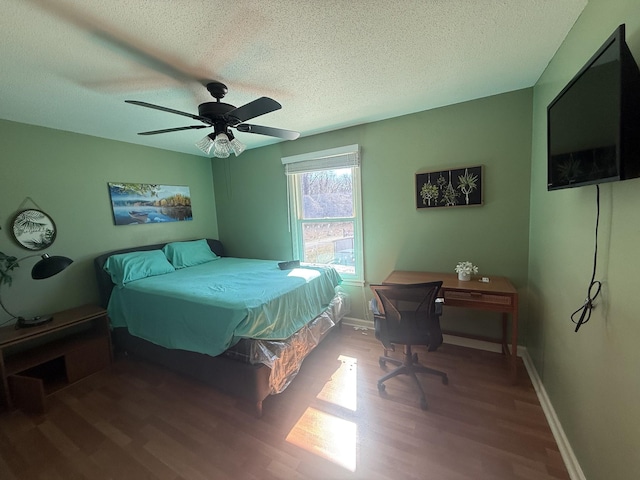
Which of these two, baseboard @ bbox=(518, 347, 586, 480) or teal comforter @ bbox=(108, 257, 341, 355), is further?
teal comforter @ bbox=(108, 257, 341, 355)

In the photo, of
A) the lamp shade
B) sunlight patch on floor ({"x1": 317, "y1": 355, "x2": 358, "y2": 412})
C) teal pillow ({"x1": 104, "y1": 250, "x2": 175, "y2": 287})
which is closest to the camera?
sunlight patch on floor ({"x1": 317, "y1": 355, "x2": 358, "y2": 412})

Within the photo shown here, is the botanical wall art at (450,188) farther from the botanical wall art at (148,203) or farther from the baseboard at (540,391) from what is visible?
the botanical wall art at (148,203)

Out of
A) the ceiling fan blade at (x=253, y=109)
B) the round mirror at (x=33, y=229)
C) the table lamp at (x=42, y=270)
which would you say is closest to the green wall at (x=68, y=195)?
the round mirror at (x=33, y=229)

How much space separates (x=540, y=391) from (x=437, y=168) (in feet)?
6.87

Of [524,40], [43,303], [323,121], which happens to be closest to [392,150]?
[323,121]

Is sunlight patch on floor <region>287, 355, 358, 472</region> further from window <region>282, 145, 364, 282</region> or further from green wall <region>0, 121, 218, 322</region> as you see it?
green wall <region>0, 121, 218, 322</region>

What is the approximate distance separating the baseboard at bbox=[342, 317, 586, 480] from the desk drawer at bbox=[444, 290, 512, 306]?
2.11 feet

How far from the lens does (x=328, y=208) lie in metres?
3.32

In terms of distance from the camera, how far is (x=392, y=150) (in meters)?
2.79

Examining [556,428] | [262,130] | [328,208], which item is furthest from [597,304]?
[328,208]

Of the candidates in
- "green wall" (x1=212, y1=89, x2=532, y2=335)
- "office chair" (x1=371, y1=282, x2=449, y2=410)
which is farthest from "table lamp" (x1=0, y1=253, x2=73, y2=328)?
"office chair" (x1=371, y1=282, x2=449, y2=410)

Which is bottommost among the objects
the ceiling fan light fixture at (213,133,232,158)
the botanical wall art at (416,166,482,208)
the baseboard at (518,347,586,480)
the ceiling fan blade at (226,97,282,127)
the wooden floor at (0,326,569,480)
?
the wooden floor at (0,326,569,480)

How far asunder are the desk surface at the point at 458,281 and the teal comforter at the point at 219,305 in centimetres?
80

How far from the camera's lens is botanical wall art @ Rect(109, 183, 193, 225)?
303cm
